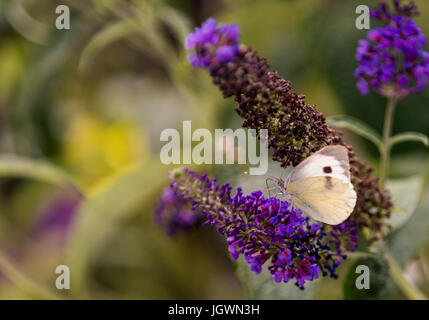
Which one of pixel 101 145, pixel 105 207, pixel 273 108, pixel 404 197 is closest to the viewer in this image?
pixel 273 108

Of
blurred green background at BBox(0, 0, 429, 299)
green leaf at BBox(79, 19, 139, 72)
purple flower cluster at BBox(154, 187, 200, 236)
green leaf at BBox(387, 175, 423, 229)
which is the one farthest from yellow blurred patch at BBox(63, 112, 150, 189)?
green leaf at BBox(387, 175, 423, 229)

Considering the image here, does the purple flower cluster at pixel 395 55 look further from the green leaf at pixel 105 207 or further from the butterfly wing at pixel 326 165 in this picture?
the green leaf at pixel 105 207

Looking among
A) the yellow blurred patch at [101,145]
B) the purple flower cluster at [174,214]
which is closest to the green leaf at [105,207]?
the purple flower cluster at [174,214]

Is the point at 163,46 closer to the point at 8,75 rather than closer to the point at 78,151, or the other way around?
the point at 78,151

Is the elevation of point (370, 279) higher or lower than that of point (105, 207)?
lower

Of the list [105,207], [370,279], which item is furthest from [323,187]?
[105,207]

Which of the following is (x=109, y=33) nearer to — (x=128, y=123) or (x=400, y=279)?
(x=128, y=123)

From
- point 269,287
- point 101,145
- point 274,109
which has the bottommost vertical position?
point 269,287
